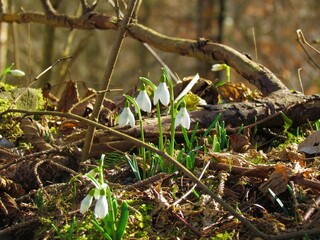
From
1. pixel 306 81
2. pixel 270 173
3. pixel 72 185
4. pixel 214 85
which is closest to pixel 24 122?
pixel 72 185

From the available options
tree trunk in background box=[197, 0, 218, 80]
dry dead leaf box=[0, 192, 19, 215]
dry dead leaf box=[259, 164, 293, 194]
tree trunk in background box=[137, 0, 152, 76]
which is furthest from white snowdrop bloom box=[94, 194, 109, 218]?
tree trunk in background box=[137, 0, 152, 76]

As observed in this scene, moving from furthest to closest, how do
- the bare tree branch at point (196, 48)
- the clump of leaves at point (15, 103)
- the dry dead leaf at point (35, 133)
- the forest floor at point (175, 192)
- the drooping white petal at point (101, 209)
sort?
the bare tree branch at point (196, 48) → the clump of leaves at point (15, 103) → the dry dead leaf at point (35, 133) → the forest floor at point (175, 192) → the drooping white petal at point (101, 209)

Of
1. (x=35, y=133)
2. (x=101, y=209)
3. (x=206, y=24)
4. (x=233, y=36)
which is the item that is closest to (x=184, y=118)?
(x=101, y=209)

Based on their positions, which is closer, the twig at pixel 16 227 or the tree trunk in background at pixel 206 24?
the twig at pixel 16 227

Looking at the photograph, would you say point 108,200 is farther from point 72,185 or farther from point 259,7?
point 259,7

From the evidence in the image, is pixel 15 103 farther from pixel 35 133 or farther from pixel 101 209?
pixel 101 209

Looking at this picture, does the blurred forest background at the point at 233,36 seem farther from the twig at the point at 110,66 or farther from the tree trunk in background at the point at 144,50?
the twig at the point at 110,66

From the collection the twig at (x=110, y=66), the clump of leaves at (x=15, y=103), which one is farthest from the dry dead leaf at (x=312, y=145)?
the clump of leaves at (x=15, y=103)

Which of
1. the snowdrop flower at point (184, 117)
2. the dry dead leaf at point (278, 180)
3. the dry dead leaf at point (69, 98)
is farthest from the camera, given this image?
the dry dead leaf at point (69, 98)
